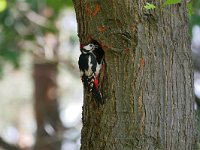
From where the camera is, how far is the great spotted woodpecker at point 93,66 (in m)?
2.76

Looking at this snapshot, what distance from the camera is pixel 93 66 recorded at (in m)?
2.78

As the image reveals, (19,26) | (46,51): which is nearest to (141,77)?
(46,51)

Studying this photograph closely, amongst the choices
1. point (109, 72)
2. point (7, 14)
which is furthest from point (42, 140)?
point (109, 72)

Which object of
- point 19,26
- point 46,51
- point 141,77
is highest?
point 19,26

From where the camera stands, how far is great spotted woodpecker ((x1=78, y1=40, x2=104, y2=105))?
9.06ft

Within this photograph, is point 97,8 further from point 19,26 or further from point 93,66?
point 19,26

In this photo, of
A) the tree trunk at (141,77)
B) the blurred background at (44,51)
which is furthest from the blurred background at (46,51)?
the tree trunk at (141,77)

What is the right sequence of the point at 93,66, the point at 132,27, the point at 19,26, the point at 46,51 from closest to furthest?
the point at 132,27, the point at 93,66, the point at 46,51, the point at 19,26

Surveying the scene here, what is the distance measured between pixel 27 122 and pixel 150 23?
11.4 meters

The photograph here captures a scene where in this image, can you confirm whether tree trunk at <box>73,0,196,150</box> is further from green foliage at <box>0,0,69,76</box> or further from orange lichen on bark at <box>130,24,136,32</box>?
green foliage at <box>0,0,69,76</box>

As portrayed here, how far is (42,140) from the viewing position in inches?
276

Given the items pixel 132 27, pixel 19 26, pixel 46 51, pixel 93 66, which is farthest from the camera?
pixel 19 26

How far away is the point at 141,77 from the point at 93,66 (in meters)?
0.26

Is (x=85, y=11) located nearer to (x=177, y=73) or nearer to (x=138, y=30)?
(x=138, y=30)
